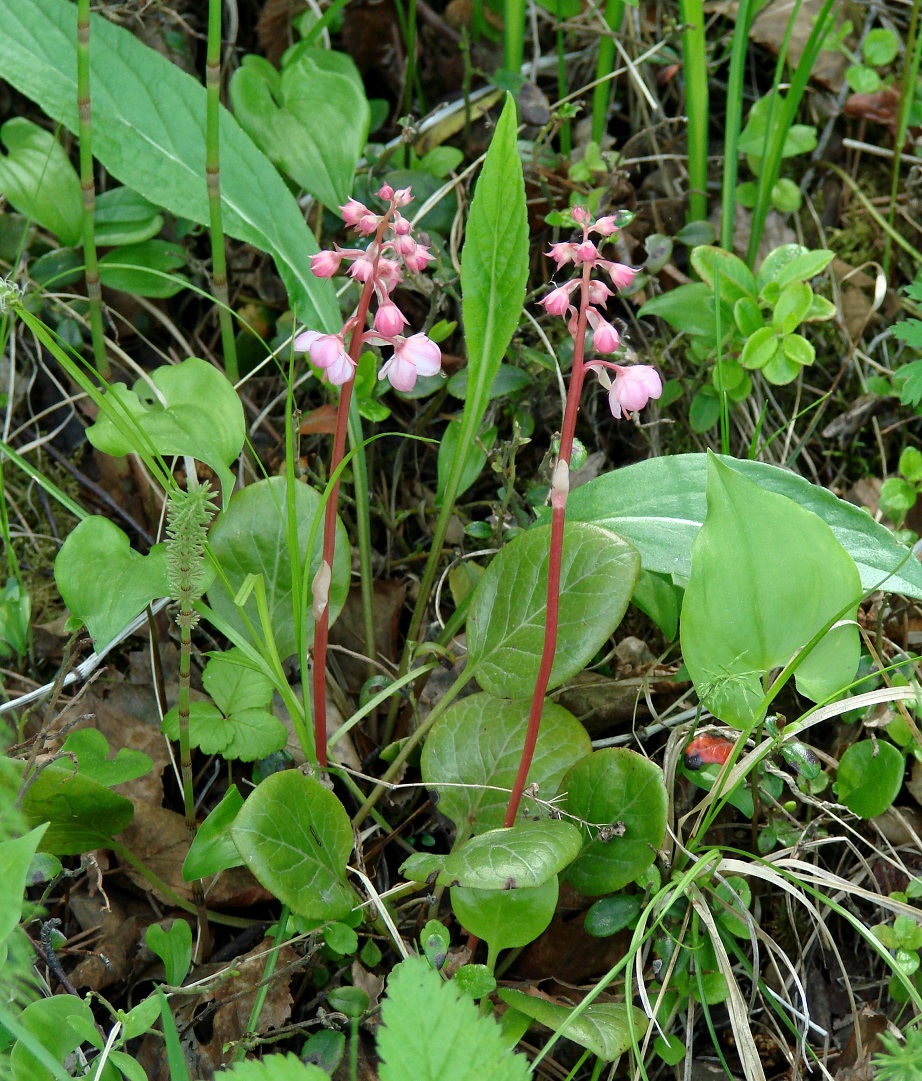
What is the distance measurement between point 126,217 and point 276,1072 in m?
1.66

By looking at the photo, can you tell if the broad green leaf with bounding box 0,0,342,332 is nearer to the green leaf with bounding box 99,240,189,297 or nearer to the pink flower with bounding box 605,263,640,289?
the green leaf with bounding box 99,240,189,297

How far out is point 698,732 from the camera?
1570 millimetres

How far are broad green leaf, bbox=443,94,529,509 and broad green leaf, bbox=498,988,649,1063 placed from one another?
80 centimetres

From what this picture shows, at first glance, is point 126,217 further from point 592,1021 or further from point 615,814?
point 592,1021

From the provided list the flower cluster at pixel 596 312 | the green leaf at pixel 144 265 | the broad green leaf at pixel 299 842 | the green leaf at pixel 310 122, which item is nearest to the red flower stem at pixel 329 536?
the broad green leaf at pixel 299 842

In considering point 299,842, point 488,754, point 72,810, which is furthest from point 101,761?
point 488,754

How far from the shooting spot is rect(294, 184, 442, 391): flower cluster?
4.18 ft

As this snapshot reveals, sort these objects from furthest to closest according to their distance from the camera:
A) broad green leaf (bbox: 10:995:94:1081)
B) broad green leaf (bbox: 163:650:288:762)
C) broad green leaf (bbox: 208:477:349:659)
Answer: broad green leaf (bbox: 208:477:349:659), broad green leaf (bbox: 163:650:288:762), broad green leaf (bbox: 10:995:94:1081)

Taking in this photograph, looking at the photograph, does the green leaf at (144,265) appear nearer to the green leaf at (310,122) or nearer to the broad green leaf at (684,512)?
the green leaf at (310,122)

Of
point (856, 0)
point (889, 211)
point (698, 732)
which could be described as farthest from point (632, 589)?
point (856, 0)

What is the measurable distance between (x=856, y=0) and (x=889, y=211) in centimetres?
53

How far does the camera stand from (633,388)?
48.9 inches

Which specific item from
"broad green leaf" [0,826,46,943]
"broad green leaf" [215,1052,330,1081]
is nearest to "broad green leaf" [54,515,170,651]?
"broad green leaf" [0,826,46,943]

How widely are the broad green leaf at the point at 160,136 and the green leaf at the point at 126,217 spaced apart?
160 mm
